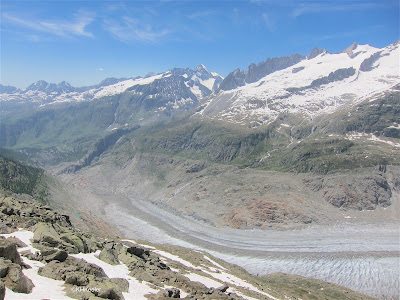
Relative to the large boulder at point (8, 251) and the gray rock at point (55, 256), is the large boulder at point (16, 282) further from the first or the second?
→ the gray rock at point (55, 256)

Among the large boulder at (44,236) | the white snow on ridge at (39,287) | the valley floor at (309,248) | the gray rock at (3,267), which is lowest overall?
the valley floor at (309,248)

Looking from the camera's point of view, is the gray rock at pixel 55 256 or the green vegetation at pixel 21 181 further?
the green vegetation at pixel 21 181

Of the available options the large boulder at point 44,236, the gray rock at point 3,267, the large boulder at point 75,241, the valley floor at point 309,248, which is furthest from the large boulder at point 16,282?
the valley floor at point 309,248

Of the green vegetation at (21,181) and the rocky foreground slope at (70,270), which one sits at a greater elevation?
the rocky foreground slope at (70,270)

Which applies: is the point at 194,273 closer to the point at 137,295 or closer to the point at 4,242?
the point at 137,295

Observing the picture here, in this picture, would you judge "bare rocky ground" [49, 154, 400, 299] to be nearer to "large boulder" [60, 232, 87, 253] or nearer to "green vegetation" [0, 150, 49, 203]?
"green vegetation" [0, 150, 49, 203]

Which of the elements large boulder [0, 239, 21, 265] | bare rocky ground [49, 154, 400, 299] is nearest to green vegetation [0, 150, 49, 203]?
bare rocky ground [49, 154, 400, 299]

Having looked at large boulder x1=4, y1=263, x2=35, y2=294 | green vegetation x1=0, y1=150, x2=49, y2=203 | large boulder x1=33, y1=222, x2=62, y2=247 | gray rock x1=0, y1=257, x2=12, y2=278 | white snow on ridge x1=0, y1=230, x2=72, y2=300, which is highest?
gray rock x1=0, y1=257, x2=12, y2=278

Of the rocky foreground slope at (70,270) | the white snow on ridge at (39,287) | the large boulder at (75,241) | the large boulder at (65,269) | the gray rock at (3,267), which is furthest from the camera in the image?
the large boulder at (75,241)

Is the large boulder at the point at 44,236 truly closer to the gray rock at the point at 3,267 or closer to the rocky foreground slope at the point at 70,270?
the rocky foreground slope at the point at 70,270

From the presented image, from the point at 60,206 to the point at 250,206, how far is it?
110532 mm

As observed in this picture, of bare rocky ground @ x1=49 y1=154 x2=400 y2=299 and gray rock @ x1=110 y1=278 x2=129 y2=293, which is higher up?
gray rock @ x1=110 y1=278 x2=129 y2=293

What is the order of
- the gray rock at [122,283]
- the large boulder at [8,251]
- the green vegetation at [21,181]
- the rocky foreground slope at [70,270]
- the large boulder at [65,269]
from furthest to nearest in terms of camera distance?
the green vegetation at [21,181], the gray rock at [122,283], the large boulder at [65,269], the large boulder at [8,251], the rocky foreground slope at [70,270]

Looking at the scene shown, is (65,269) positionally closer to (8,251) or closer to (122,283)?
(8,251)
